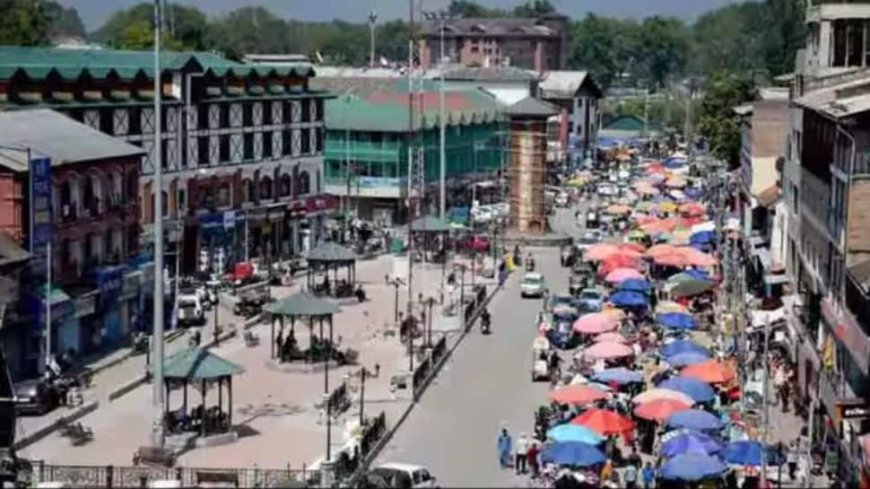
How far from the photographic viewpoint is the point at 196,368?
37781 millimetres

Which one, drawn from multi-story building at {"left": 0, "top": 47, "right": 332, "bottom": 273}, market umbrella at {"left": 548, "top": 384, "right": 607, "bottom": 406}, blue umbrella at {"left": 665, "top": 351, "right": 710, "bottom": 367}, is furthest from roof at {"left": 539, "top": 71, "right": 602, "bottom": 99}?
market umbrella at {"left": 548, "top": 384, "right": 607, "bottom": 406}

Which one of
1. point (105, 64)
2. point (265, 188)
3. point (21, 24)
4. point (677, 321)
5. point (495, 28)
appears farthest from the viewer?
point (495, 28)

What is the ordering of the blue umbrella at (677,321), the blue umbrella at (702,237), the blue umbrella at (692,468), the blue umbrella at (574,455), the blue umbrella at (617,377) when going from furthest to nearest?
the blue umbrella at (702,237), the blue umbrella at (677,321), the blue umbrella at (617,377), the blue umbrella at (574,455), the blue umbrella at (692,468)

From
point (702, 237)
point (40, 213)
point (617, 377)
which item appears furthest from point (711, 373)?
point (702, 237)

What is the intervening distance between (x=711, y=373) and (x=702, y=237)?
34.6 meters

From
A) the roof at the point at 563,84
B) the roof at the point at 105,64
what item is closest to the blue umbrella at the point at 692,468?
the roof at the point at 105,64

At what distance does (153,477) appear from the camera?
31.3 m

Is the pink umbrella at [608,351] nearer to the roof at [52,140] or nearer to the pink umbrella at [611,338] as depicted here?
the pink umbrella at [611,338]

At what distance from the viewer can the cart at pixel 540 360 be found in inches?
1831

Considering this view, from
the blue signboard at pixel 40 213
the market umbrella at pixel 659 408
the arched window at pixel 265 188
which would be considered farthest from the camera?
the arched window at pixel 265 188

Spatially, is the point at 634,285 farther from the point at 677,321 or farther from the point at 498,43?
the point at 498,43

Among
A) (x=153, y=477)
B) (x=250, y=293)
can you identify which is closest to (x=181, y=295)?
(x=250, y=293)

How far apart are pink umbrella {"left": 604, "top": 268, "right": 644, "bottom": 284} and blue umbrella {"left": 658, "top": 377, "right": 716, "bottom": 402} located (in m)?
20.0

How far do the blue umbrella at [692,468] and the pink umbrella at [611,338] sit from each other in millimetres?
14539
